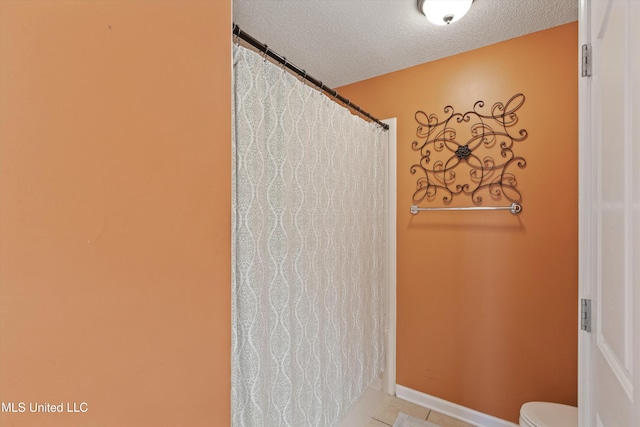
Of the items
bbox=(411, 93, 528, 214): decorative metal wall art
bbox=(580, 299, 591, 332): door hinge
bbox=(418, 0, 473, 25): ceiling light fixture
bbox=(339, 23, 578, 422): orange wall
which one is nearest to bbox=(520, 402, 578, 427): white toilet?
bbox=(339, 23, 578, 422): orange wall

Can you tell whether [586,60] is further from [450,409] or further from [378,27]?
[450,409]

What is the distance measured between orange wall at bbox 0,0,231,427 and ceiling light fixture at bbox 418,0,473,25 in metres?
1.10

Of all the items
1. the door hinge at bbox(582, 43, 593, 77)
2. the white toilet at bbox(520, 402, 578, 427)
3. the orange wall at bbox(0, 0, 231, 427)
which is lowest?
the white toilet at bbox(520, 402, 578, 427)

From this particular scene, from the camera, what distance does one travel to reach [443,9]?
4.26 ft

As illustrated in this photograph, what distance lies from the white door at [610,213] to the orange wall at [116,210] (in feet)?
2.86

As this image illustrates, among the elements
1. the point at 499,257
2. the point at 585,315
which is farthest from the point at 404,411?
the point at 585,315

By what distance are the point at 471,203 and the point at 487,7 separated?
1066 mm

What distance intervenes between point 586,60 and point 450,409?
203cm

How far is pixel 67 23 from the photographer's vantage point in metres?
0.44

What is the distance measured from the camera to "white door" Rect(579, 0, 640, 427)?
53cm

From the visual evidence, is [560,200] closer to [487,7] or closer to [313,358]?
[487,7]

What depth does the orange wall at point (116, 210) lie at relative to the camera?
40 centimetres

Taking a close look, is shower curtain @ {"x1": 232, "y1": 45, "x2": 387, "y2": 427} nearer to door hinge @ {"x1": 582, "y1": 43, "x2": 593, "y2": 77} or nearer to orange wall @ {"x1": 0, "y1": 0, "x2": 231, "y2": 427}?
orange wall @ {"x1": 0, "y1": 0, "x2": 231, "y2": 427}

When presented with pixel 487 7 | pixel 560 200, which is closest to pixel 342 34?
pixel 487 7
